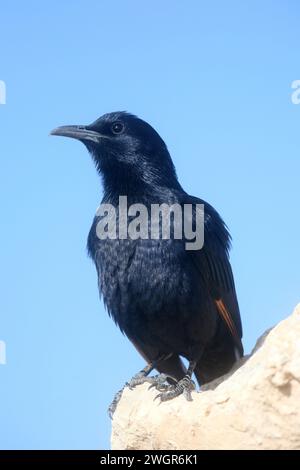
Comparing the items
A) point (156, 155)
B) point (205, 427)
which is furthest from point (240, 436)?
point (156, 155)

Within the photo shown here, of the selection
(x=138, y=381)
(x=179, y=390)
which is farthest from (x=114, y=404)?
(x=179, y=390)

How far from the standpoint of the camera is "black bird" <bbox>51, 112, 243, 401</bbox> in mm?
6430

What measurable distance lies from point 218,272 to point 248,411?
2208 millimetres

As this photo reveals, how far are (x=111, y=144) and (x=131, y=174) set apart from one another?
0.46m

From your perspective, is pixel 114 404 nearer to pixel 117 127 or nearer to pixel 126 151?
pixel 126 151

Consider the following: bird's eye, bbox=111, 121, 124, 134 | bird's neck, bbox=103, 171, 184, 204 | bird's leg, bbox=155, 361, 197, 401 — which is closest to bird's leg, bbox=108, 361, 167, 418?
bird's leg, bbox=155, 361, 197, 401

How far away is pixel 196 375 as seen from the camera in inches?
279

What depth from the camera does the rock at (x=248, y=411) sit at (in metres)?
4.64

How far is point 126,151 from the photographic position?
721 cm

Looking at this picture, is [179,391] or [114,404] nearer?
[179,391]

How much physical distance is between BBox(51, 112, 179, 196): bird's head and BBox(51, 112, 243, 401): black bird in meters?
0.01

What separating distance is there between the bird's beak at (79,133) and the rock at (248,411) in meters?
3.04

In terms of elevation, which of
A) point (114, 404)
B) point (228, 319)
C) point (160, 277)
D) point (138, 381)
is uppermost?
point (160, 277)

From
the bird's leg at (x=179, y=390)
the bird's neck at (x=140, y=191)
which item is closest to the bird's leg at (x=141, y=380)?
the bird's leg at (x=179, y=390)
